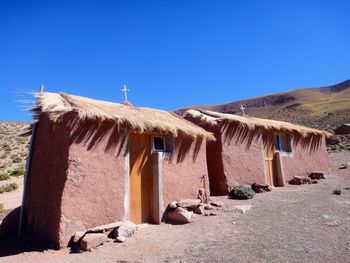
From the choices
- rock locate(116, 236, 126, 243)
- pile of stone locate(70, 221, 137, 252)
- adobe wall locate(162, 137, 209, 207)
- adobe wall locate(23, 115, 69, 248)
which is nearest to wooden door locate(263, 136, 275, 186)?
adobe wall locate(162, 137, 209, 207)

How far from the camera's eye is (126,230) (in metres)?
7.18

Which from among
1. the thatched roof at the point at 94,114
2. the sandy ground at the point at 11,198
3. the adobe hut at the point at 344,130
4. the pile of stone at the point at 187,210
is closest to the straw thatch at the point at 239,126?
the thatched roof at the point at 94,114

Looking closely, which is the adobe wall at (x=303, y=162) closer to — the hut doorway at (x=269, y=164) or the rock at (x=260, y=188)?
the hut doorway at (x=269, y=164)

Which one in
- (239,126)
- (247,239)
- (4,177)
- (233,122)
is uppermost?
(233,122)

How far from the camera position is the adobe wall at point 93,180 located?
22.6 ft

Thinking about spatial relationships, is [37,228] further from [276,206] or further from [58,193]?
[276,206]

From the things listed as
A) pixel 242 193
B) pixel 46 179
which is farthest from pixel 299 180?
pixel 46 179

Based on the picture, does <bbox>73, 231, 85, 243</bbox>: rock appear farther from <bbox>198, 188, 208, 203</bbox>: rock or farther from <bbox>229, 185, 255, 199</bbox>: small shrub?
<bbox>229, 185, 255, 199</bbox>: small shrub

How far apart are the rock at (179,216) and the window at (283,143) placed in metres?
7.33

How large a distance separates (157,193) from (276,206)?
369 cm

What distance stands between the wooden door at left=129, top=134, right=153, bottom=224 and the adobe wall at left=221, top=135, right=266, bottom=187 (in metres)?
3.81

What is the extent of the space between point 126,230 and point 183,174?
289 centimetres

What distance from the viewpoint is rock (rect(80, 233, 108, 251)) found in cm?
640

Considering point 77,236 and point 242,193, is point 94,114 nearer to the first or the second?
point 77,236
